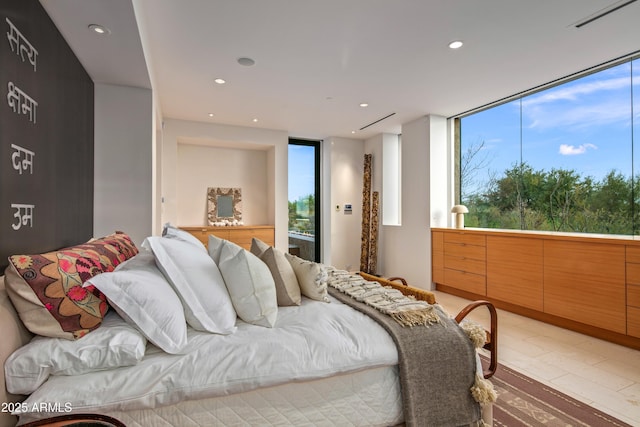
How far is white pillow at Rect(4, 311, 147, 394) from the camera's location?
3.30ft

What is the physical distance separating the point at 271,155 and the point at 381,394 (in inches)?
197

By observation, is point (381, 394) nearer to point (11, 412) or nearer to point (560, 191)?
point (11, 412)

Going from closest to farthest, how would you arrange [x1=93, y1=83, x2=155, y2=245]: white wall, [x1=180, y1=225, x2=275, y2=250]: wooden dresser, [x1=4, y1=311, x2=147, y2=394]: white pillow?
[x1=4, y1=311, x2=147, y2=394]: white pillow, [x1=93, y1=83, x2=155, y2=245]: white wall, [x1=180, y1=225, x2=275, y2=250]: wooden dresser

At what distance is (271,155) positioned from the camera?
5.87 metres

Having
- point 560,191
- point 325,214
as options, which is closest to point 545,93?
point 560,191

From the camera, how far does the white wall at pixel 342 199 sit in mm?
6293

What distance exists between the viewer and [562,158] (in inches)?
145

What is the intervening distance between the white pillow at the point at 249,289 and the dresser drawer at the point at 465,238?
11.0 feet

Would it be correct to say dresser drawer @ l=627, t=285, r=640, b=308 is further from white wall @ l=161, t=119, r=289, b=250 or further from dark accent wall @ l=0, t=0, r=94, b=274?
white wall @ l=161, t=119, r=289, b=250

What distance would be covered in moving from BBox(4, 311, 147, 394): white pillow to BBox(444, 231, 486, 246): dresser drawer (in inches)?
157

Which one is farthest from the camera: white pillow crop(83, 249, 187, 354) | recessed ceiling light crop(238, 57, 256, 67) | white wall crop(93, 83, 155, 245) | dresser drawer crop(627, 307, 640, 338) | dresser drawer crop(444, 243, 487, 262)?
dresser drawer crop(444, 243, 487, 262)

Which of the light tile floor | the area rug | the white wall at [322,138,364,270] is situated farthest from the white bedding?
the white wall at [322,138,364,270]

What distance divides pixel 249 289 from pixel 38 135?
1.41 meters

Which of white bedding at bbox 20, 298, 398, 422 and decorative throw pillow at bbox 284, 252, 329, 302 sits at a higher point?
decorative throw pillow at bbox 284, 252, 329, 302
